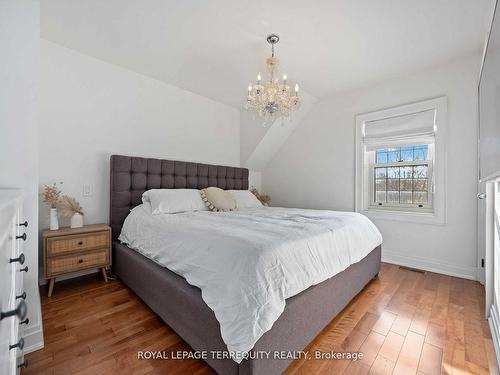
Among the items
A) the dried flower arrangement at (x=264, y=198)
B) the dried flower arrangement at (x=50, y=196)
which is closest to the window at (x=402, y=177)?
the dried flower arrangement at (x=264, y=198)

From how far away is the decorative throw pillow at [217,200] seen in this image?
→ 2.73 m

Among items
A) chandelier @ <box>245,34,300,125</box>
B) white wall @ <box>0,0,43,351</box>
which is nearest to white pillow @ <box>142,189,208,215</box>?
white wall @ <box>0,0,43,351</box>

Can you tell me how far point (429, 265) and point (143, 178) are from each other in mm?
3581

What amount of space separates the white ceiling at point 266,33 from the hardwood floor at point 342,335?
7.93ft

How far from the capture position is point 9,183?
134 cm

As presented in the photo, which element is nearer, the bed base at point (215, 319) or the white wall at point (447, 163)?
the bed base at point (215, 319)

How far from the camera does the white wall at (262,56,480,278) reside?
8.30ft

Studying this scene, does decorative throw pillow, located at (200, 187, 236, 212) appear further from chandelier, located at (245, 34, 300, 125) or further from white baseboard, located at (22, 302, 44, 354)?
white baseboard, located at (22, 302, 44, 354)

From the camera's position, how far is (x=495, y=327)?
1.52 meters

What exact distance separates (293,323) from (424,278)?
7.02 ft

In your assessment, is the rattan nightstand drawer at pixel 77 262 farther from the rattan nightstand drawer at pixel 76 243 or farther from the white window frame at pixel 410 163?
the white window frame at pixel 410 163

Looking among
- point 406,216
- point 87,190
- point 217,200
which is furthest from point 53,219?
point 406,216

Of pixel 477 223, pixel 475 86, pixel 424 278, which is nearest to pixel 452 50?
pixel 475 86

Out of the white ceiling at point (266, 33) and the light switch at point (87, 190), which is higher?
the white ceiling at point (266, 33)
